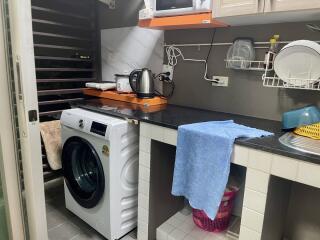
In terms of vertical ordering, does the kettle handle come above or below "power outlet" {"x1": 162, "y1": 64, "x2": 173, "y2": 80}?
below

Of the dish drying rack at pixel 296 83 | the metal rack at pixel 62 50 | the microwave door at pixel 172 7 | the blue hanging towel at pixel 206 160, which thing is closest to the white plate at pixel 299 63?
the dish drying rack at pixel 296 83

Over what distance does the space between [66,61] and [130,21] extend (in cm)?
76

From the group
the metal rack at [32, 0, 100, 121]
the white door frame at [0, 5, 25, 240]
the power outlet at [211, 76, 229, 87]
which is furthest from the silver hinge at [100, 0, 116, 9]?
the white door frame at [0, 5, 25, 240]

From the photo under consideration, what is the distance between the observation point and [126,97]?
2.15 metres

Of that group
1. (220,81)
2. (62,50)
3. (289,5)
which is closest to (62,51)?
(62,50)

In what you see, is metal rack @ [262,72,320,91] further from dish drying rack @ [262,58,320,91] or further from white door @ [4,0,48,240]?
white door @ [4,0,48,240]

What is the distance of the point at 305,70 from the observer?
137cm

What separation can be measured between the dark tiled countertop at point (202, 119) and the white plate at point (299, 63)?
0.30m

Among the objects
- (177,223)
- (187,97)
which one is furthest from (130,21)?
(177,223)

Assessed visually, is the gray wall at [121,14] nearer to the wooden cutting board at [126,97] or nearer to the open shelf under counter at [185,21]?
the open shelf under counter at [185,21]

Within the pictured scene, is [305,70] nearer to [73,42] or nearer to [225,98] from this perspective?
[225,98]

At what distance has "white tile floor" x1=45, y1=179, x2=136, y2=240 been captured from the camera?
5.81ft

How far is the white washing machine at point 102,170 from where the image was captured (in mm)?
1568

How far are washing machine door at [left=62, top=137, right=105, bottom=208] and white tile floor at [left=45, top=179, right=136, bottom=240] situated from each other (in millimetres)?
213
